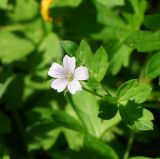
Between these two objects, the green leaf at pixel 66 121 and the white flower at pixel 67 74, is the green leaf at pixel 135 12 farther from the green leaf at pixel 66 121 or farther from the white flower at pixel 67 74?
the white flower at pixel 67 74

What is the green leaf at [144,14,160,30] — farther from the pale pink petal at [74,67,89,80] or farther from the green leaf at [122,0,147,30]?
the pale pink petal at [74,67,89,80]

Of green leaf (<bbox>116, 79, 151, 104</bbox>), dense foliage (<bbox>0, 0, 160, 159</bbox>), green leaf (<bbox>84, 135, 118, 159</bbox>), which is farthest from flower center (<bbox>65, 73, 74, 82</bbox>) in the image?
green leaf (<bbox>84, 135, 118, 159</bbox>)

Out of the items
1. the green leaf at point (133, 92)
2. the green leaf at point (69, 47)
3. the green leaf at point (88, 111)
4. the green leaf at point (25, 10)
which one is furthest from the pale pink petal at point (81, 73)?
the green leaf at point (25, 10)

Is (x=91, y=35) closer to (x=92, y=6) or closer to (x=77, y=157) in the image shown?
(x=92, y=6)

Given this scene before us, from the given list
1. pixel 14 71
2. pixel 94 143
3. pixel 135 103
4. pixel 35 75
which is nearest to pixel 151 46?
pixel 135 103

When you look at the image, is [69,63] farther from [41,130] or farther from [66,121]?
[41,130]
